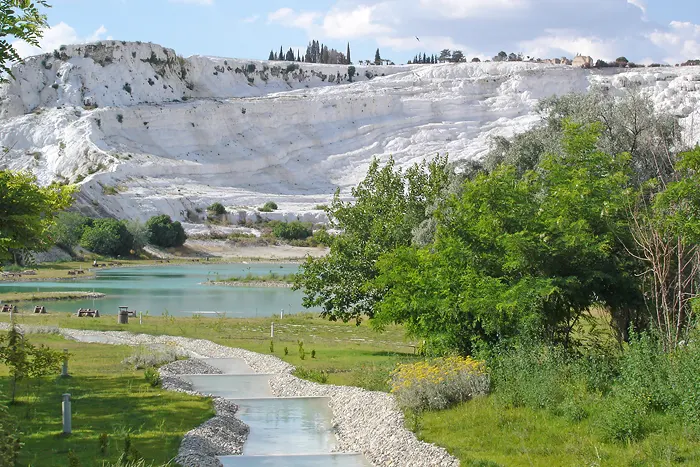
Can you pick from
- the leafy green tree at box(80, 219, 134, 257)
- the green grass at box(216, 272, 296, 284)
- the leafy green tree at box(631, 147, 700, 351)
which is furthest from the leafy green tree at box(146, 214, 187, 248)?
the leafy green tree at box(631, 147, 700, 351)

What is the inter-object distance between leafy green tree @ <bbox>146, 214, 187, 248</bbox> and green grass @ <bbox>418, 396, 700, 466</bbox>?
276ft

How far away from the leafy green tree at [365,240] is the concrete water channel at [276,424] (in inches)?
224

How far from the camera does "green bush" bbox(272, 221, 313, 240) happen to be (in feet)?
347

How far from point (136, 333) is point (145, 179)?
87903 millimetres

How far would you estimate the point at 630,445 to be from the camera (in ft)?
37.1

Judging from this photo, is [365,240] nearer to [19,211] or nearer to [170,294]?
[19,211]

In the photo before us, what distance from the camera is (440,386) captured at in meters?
15.0

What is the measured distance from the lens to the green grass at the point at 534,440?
1094 cm

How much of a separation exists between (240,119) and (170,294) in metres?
88.6

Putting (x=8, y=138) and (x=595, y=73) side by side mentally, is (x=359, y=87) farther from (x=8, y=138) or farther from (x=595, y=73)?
(x=8, y=138)

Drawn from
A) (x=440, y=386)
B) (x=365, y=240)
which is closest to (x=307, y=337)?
(x=365, y=240)

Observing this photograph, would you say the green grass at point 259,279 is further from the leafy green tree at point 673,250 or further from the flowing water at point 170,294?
the leafy green tree at point 673,250

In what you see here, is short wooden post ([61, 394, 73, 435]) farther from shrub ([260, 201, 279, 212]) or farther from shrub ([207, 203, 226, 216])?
shrub ([260, 201, 279, 212])

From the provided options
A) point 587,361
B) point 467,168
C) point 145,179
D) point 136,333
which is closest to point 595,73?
point 145,179
